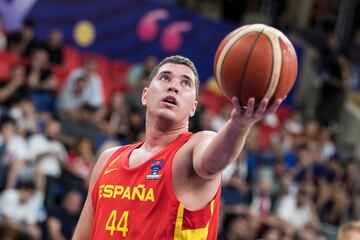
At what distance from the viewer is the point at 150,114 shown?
3.70m

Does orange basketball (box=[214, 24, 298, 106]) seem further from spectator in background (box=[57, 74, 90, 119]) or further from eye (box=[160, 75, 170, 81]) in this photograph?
spectator in background (box=[57, 74, 90, 119])

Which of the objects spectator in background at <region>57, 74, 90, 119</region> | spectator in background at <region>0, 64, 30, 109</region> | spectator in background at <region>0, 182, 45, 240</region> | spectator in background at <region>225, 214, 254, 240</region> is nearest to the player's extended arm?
spectator in background at <region>0, 182, 45, 240</region>

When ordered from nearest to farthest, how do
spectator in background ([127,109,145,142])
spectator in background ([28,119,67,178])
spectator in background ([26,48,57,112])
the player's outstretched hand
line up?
the player's outstretched hand
spectator in background ([28,119,67,178])
spectator in background ([26,48,57,112])
spectator in background ([127,109,145,142])

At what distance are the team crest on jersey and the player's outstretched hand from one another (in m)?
0.69

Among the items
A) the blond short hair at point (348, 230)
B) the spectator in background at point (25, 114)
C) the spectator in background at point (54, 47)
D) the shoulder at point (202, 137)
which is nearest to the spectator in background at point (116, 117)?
the spectator in background at point (54, 47)

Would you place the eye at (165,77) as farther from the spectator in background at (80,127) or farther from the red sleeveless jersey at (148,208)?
the spectator in background at (80,127)

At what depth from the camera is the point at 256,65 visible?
2.92 m

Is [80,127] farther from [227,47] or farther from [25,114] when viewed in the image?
[227,47]

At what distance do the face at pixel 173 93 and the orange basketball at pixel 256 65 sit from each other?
482 millimetres

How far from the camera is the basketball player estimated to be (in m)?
3.30

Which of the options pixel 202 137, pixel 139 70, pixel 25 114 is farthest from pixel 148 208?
pixel 139 70

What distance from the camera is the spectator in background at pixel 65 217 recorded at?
319 inches

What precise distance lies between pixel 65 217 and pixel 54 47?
12.4 ft

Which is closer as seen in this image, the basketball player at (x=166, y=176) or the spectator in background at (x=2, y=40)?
the basketball player at (x=166, y=176)
